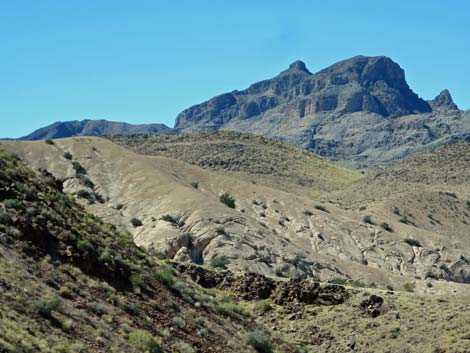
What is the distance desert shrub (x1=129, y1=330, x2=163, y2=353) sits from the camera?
19.8m

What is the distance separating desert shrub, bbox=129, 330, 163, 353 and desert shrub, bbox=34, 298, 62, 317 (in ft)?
7.42

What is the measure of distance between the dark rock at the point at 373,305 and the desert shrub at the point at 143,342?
1612 centimetres

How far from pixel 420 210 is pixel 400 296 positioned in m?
61.5

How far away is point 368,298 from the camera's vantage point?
35.7 metres

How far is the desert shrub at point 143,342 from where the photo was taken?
19.8m

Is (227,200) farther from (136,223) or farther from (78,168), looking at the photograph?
(78,168)

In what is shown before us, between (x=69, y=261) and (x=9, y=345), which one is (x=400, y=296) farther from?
(x=9, y=345)

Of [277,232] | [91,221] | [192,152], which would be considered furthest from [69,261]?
[192,152]

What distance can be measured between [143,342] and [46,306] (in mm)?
2944

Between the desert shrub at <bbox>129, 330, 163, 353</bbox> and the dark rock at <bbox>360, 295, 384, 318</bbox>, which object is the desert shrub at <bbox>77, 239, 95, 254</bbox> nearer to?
the desert shrub at <bbox>129, 330, 163, 353</bbox>

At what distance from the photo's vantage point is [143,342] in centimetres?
2003

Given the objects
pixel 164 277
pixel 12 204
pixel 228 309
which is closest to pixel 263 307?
pixel 228 309

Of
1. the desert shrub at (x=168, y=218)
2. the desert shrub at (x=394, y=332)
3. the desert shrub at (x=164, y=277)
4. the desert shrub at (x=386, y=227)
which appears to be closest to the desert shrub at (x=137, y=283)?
the desert shrub at (x=164, y=277)

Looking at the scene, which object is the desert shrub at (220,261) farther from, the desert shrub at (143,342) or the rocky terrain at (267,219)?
the desert shrub at (143,342)
